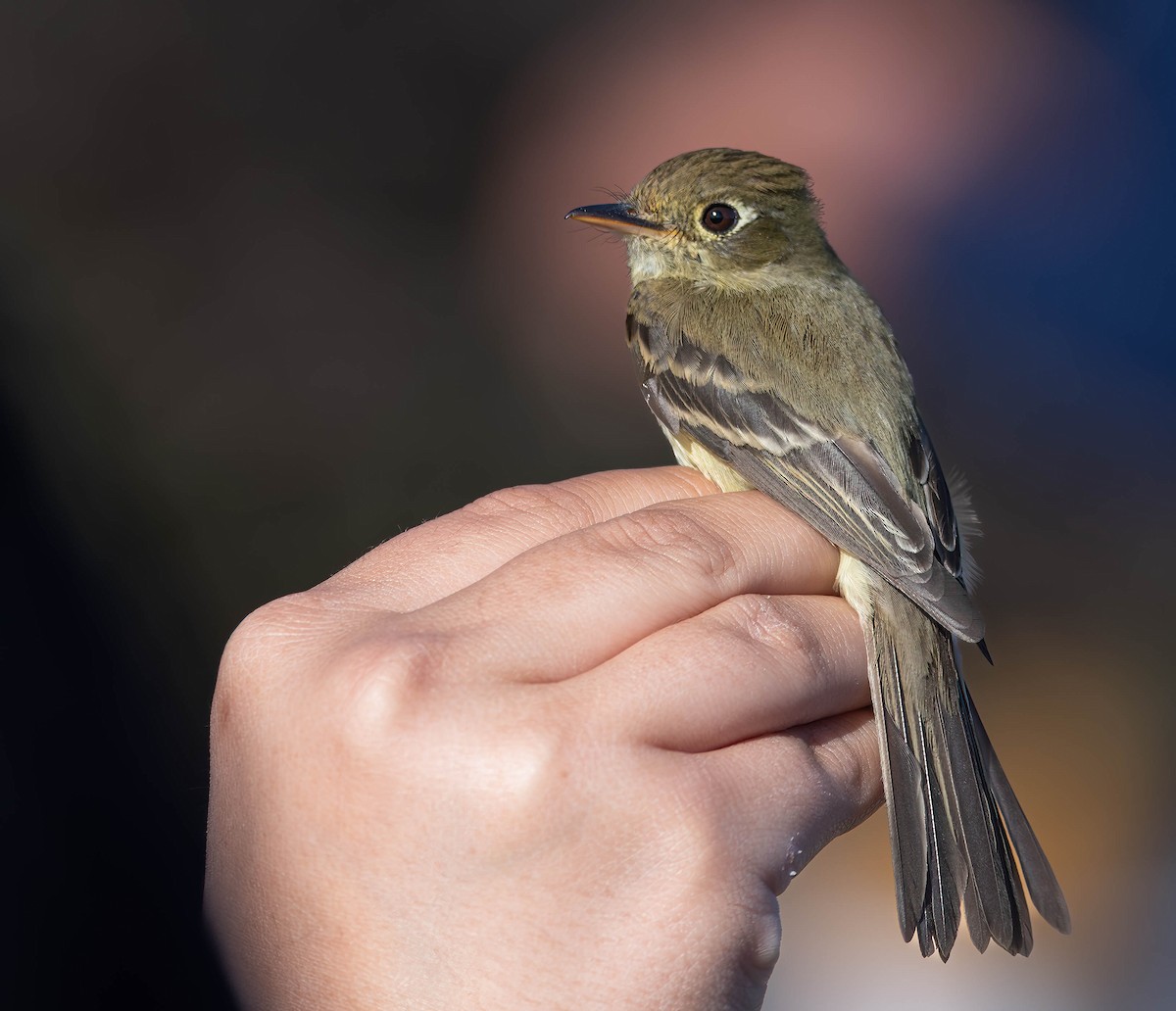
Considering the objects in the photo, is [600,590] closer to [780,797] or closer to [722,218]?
[780,797]

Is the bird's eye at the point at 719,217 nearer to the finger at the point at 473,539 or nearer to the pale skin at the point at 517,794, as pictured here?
the finger at the point at 473,539

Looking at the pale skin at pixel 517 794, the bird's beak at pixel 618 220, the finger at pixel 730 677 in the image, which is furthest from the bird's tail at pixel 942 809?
the bird's beak at pixel 618 220

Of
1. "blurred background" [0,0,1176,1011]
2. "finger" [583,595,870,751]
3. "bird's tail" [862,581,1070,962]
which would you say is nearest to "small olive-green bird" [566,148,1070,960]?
"bird's tail" [862,581,1070,962]

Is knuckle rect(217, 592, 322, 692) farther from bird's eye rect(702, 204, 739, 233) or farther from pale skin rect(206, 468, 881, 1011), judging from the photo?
bird's eye rect(702, 204, 739, 233)

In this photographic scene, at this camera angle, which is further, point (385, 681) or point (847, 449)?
point (847, 449)

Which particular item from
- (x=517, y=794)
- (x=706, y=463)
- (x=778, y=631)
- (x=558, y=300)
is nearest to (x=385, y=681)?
(x=517, y=794)

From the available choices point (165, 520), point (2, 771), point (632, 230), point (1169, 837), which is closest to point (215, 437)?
point (165, 520)

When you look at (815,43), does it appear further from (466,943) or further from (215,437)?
(466,943)
